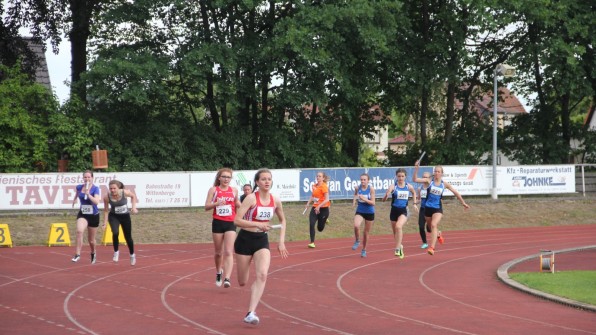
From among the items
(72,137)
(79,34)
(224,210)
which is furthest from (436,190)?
(79,34)

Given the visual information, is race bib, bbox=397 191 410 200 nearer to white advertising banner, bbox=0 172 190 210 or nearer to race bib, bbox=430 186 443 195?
race bib, bbox=430 186 443 195

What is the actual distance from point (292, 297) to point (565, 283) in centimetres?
507

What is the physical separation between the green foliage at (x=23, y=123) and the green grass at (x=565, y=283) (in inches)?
806

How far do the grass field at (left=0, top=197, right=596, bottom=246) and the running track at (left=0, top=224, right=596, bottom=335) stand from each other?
12.7 ft

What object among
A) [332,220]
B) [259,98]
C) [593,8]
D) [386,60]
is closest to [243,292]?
[332,220]

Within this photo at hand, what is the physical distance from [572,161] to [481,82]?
5697 millimetres

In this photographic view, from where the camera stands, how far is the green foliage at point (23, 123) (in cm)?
3341

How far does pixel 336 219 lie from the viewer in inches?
1296

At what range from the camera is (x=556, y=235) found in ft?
101

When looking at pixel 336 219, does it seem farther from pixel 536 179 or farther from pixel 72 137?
pixel 536 179

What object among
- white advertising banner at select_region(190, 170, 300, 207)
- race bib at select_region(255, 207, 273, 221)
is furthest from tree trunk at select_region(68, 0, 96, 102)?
race bib at select_region(255, 207, 273, 221)

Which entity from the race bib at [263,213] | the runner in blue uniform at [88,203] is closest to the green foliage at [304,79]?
the runner in blue uniform at [88,203]

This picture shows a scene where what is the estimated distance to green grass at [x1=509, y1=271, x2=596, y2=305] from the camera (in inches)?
600

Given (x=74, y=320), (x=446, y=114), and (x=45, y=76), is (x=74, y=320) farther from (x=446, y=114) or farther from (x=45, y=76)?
(x=45, y=76)
